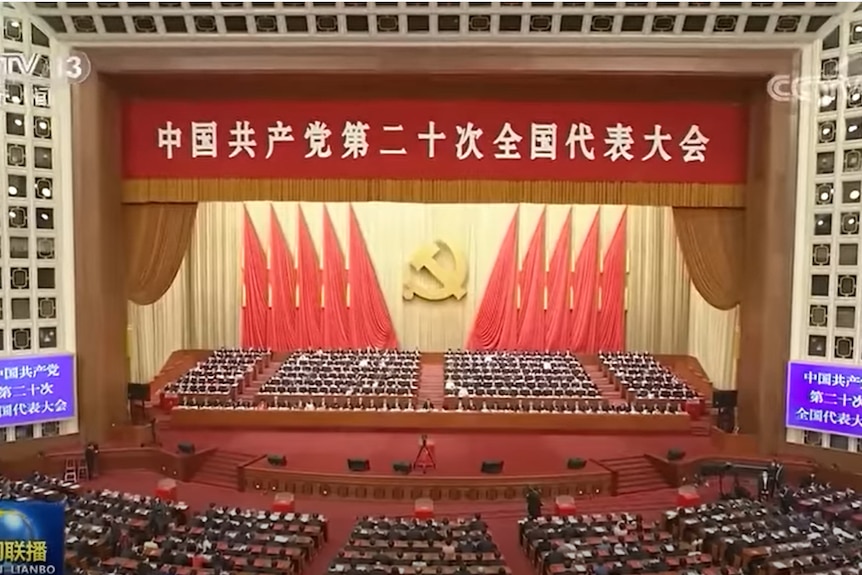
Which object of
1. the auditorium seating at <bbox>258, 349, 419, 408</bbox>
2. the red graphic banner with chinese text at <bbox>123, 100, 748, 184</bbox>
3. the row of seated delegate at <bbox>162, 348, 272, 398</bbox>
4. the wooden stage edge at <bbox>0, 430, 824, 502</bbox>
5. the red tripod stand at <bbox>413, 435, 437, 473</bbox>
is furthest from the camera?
the row of seated delegate at <bbox>162, 348, 272, 398</bbox>

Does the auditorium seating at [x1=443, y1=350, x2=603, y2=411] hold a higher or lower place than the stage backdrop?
lower

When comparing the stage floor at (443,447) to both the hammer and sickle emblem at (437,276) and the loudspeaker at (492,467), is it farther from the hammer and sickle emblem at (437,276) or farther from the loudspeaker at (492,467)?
the hammer and sickle emblem at (437,276)

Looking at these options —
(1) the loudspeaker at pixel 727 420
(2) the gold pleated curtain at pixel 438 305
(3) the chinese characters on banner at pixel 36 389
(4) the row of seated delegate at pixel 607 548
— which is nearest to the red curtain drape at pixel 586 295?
(2) the gold pleated curtain at pixel 438 305

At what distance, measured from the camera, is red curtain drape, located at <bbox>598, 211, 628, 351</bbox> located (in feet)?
58.8

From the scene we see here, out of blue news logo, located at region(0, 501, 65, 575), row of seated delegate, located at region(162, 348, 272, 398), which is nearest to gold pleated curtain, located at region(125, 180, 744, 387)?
row of seated delegate, located at region(162, 348, 272, 398)

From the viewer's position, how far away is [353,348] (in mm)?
18141

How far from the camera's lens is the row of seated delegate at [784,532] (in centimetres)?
725

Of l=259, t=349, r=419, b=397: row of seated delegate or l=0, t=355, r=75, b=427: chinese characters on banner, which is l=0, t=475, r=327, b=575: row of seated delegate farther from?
l=259, t=349, r=419, b=397: row of seated delegate

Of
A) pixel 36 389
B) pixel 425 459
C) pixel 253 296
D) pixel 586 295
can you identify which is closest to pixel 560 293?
pixel 586 295

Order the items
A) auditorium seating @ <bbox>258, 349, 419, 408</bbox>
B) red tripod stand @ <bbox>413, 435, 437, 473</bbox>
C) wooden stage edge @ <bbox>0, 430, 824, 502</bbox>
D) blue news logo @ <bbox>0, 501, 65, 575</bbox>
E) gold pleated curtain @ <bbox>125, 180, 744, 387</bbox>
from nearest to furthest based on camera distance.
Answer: blue news logo @ <bbox>0, 501, 65, 575</bbox> < wooden stage edge @ <bbox>0, 430, 824, 502</bbox> < red tripod stand @ <bbox>413, 435, 437, 473</bbox> < auditorium seating @ <bbox>258, 349, 419, 408</bbox> < gold pleated curtain @ <bbox>125, 180, 744, 387</bbox>

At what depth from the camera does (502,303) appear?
18.2 meters

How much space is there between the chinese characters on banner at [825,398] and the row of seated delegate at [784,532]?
3.67 feet

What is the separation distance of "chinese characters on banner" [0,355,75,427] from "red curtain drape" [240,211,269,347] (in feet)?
21.7

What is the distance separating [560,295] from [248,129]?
8546mm
